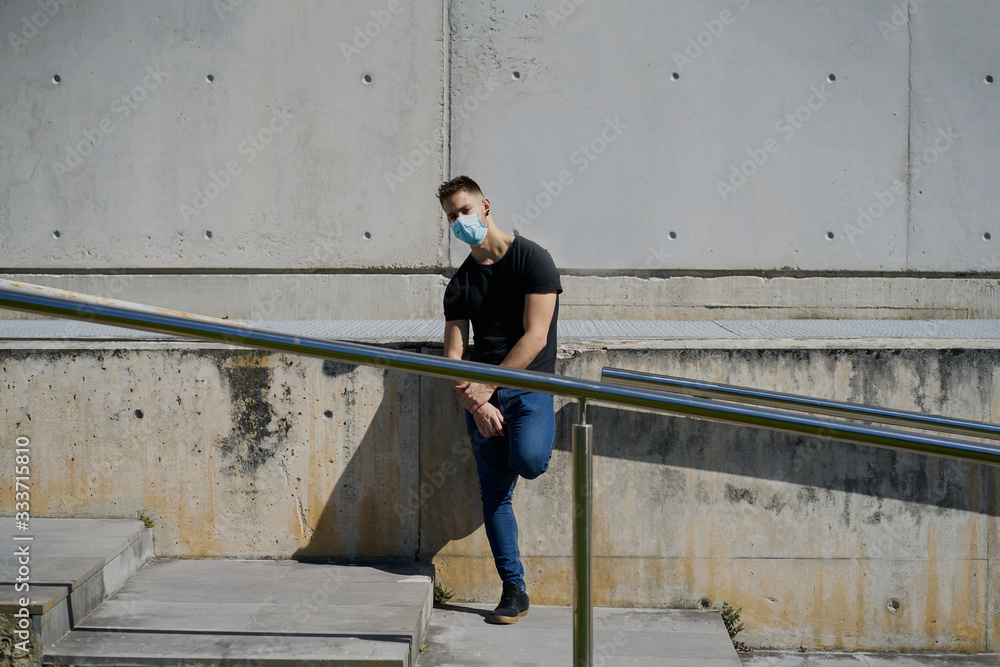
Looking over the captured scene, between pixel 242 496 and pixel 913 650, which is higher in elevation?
pixel 242 496

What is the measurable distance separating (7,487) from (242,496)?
42.2 inches

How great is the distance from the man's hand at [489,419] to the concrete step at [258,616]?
0.73 meters

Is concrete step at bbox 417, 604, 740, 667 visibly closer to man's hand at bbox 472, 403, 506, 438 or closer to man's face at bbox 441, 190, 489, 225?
man's hand at bbox 472, 403, 506, 438

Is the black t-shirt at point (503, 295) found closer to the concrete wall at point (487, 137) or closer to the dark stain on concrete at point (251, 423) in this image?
the dark stain on concrete at point (251, 423)

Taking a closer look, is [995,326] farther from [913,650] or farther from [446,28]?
[446,28]

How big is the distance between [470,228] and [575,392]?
51.8 inches

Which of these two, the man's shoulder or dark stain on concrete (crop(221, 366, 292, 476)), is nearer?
the man's shoulder

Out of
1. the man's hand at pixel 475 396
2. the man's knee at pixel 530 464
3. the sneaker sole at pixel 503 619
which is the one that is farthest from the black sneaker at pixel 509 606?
the man's hand at pixel 475 396

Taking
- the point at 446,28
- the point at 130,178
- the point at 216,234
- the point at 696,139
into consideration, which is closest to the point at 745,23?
the point at 696,139

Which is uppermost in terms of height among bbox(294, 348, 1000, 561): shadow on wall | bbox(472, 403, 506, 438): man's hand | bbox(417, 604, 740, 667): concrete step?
bbox(472, 403, 506, 438): man's hand

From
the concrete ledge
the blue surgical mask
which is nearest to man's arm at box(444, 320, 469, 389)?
the blue surgical mask

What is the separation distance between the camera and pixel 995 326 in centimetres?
402

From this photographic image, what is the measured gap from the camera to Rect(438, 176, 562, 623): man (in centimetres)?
286

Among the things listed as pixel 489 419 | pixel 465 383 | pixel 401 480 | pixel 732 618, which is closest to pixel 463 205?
pixel 465 383
